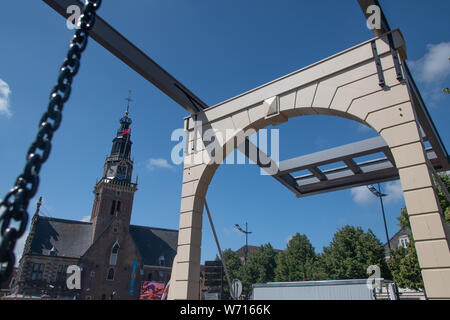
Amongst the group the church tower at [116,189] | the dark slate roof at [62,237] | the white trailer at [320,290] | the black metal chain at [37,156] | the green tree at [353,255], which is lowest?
the white trailer at [320,290]

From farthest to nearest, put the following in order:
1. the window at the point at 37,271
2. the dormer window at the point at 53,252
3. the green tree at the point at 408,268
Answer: the dormer window at the point at 53,252
the window at the point at 37,271
the green tree at the point at 408,268

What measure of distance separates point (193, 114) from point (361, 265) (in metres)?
27.0

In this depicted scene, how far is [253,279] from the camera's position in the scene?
4706 centimetres

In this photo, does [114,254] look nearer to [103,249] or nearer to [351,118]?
[103,249]

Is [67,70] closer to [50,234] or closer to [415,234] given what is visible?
[415,234]

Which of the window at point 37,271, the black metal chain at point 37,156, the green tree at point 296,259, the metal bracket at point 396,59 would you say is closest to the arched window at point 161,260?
the window at point 37,271

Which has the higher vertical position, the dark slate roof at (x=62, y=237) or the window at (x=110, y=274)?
the dark slate roof at (x=62, y=237)

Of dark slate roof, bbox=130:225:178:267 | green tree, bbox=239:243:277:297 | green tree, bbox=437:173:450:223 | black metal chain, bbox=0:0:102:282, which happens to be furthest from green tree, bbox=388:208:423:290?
dark slate roof, bbox=130:225:178:267

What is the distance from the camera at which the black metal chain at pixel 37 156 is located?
4.36 ft

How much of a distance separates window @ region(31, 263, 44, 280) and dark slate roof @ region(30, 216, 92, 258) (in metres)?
1.89

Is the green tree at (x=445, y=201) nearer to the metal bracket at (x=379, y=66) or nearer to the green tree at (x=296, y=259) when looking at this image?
the metal bracket at (x=379, y=66)

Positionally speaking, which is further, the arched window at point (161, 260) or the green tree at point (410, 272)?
the arched window at point (161, 260)

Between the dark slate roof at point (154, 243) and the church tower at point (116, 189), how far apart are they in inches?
264

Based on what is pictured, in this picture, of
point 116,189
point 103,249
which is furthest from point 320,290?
point 116,189
